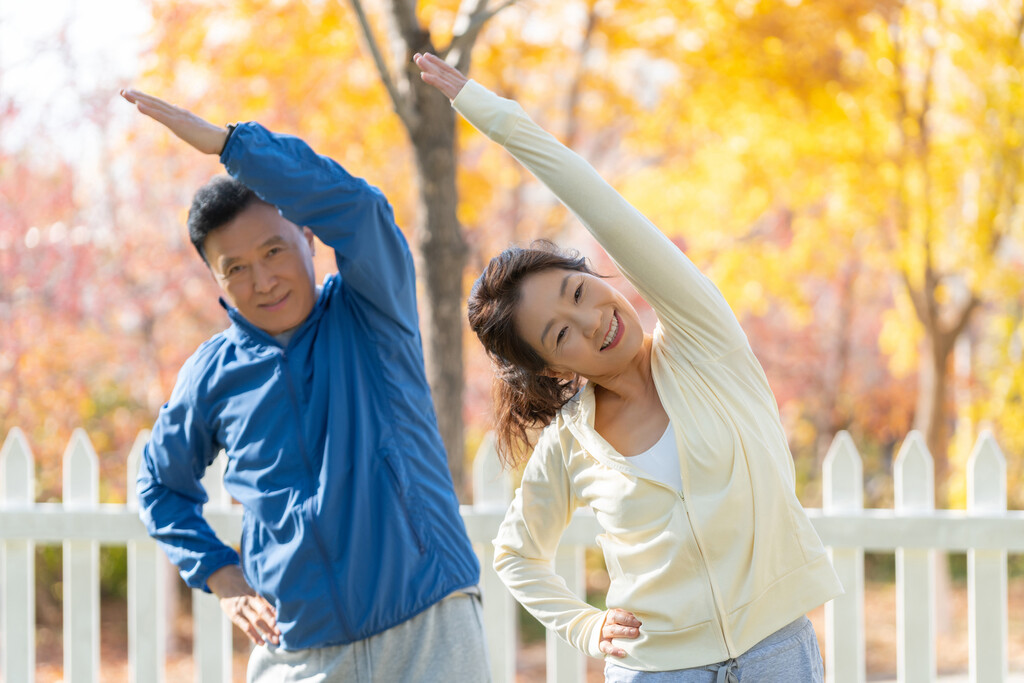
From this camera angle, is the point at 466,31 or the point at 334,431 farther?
the point at 466,31

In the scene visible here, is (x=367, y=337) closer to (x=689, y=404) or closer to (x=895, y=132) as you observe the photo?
(x=689, y=404)

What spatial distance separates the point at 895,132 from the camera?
5.64 metres

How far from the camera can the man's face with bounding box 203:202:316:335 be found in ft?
6.49

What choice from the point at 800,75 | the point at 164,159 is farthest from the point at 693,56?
the point at 164,159

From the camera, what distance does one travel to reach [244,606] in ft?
6.70

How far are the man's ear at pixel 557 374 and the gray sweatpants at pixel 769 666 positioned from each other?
→ 0.56m

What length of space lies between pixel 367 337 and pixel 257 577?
565 millimetres

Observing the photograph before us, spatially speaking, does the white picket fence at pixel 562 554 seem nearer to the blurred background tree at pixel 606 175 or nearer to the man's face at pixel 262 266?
the man's face at pixel 262 266

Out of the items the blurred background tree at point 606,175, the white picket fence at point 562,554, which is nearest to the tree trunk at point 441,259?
the white picket fence at point 562,554

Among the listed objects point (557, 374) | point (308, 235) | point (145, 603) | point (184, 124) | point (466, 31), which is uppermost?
point (466, 31)

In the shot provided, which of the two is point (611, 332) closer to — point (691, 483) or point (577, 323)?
point (577, 323)

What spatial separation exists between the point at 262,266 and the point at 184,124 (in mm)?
323

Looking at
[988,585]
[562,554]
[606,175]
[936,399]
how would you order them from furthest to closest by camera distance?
[606,175]
[936,399]
[562,554]
[988,585]

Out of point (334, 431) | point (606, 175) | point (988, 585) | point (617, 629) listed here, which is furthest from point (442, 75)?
point (606, 175)
